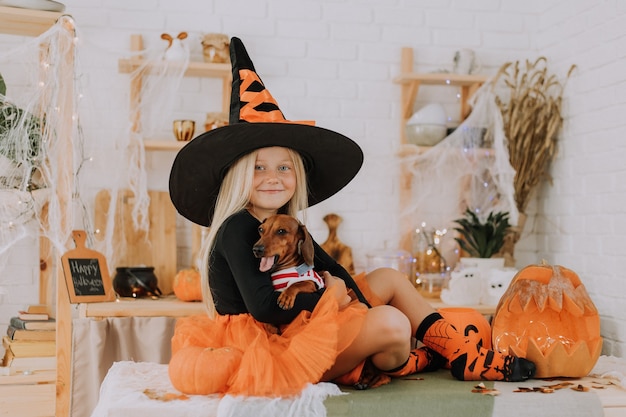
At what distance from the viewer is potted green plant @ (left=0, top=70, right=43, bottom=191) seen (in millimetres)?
2604

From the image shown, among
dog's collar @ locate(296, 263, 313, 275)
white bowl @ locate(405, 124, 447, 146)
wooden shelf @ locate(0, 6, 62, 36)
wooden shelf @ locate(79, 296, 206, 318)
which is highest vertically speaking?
wooden shelf @ locate(0, 6, 62, 36)

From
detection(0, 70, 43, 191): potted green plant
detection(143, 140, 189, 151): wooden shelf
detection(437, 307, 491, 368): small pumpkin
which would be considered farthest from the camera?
detection(143, 140, 189, 151): wooden shelf

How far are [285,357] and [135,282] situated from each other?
1.41m

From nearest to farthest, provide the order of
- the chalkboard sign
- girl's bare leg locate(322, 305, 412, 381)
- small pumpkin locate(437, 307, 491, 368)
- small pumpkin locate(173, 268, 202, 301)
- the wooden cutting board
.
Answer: girl's bare leg locate(322, 305, 412, 381) → small pumpkin locate(437, 307, 491, 368) → the chalkboard sign → small pumpkin locate(173, 268, 202, 301) → the wooden cutting board

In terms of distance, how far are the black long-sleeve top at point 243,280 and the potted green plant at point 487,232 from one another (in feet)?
4.28

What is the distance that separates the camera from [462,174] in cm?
331

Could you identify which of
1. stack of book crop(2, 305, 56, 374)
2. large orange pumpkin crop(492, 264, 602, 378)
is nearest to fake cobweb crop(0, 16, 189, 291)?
stack of book crop(2, 305, 56, 374)

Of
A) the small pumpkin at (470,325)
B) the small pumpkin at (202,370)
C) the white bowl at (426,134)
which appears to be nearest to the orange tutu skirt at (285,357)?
the small pumpkin at (202,370)

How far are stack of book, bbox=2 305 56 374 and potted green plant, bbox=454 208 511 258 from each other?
5.61 ft

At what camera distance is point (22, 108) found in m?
2.65

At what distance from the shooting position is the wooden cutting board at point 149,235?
10.3 ft

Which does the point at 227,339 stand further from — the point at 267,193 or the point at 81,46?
the point at 81,46

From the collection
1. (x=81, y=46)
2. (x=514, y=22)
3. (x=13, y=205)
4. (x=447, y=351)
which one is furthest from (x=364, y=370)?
(x=514, y=22)

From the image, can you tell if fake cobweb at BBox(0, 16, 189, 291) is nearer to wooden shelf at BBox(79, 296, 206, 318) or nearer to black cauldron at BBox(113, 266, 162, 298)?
black cauldron at BBox(113, 266, 162, 298)
